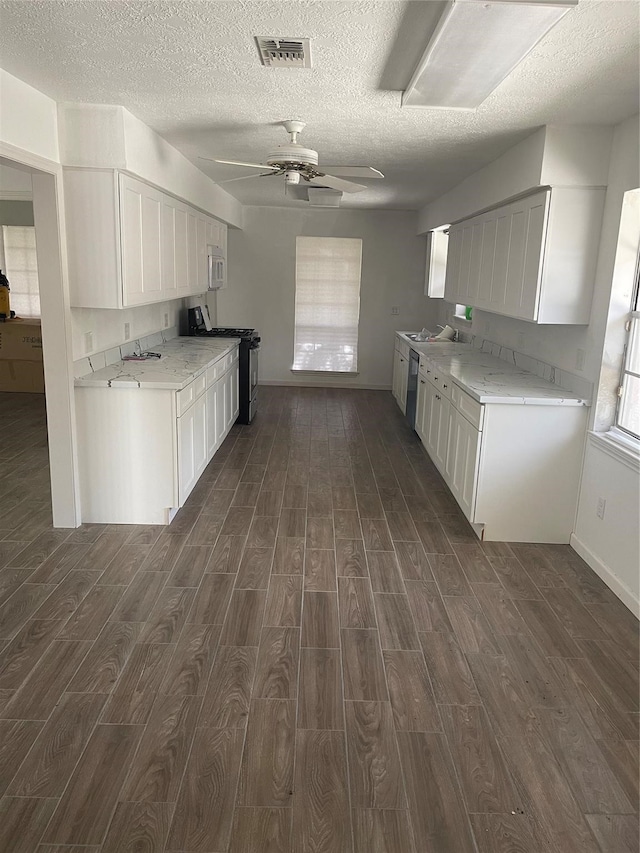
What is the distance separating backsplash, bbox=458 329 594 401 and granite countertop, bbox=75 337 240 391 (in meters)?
2.53

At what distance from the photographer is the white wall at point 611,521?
3.28 m

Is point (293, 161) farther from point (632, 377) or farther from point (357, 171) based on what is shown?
point (632, 377)

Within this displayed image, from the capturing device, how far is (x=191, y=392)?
4.48 meters

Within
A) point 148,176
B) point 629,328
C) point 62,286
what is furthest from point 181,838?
point 148,176

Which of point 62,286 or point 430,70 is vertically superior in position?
point 430,70

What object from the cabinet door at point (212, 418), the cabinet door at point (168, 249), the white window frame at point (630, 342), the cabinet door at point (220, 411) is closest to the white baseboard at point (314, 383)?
the cabinet door at point (220, 411)

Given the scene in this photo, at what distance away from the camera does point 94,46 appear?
264cm

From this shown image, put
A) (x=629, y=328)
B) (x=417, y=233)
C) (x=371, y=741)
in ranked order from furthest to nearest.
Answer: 1. (x=417, y=233)
2. (x=629, y=328)
3. (x=371, y=741)

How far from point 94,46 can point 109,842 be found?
2.95 meters

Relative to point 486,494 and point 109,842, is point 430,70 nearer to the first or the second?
point 486,494

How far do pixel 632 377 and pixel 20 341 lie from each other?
6886mm

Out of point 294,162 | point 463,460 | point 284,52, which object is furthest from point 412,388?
point 284,52

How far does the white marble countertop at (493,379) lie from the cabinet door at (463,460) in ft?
0.83

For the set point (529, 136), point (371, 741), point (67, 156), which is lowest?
point (371, 741)
